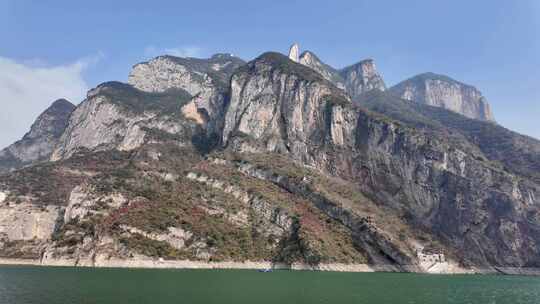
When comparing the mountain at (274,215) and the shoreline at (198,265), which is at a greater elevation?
the mountain at (274,215)

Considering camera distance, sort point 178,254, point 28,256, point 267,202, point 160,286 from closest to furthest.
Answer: point 160,286
point 178,254
point 28,256
point 267,202

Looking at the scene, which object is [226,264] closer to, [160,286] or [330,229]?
[330,229]

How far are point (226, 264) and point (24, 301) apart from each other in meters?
82.9

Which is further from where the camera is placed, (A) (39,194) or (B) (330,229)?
(A) (39,194)

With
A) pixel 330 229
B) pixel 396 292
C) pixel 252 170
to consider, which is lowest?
pixel 396 292

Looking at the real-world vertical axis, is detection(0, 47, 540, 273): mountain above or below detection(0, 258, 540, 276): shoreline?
above

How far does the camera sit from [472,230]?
584ft

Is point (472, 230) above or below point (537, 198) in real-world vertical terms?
Result: below

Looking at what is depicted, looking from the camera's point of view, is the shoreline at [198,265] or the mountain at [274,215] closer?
the shoreline at [198,265]

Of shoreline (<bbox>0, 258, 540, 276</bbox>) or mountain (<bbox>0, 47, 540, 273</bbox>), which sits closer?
shoreline (<bbox>0, 258, 540, 276</bbox>)

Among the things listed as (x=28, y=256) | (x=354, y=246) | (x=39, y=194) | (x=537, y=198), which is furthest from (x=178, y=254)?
(x=537, y=198)

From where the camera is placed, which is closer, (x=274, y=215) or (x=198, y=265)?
(x=198, y=265)

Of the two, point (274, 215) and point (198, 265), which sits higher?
point (274, 215)

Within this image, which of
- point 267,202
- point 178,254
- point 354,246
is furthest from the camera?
point 267,202
